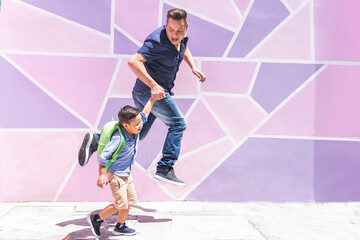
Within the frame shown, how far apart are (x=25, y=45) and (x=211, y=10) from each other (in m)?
1.95

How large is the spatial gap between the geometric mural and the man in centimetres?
63

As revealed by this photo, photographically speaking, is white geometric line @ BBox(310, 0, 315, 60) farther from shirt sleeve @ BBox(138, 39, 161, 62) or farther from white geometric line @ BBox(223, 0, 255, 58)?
shirt sleeve @ BBox(138, 39, 161, 62)


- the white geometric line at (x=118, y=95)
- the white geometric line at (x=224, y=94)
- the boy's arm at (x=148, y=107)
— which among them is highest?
the white geometric line at (x=224, y=94)

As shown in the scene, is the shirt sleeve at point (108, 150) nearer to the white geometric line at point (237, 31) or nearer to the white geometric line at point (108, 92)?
the white geometric line at point (108, 92)

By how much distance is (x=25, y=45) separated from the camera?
14.3 feet

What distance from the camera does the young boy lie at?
3.27m

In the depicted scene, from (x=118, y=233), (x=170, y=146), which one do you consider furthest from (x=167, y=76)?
(x=118, y=233)

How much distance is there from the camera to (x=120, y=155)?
11.0 ft

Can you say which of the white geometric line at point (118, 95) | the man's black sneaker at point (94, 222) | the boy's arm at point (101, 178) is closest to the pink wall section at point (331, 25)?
the white geometric line at point (118, 95)

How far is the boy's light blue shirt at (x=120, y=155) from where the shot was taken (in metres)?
3.25

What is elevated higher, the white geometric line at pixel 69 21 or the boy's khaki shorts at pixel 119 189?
the white geometric line at pixel 69 21

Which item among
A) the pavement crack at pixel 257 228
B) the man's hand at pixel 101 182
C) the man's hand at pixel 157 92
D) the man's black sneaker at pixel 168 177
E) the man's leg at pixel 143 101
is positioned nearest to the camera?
the man's hand at pixel 101 182

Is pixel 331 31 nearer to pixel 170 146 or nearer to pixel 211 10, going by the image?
pixel 211 10

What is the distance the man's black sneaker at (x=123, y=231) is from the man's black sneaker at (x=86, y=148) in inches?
24.1
